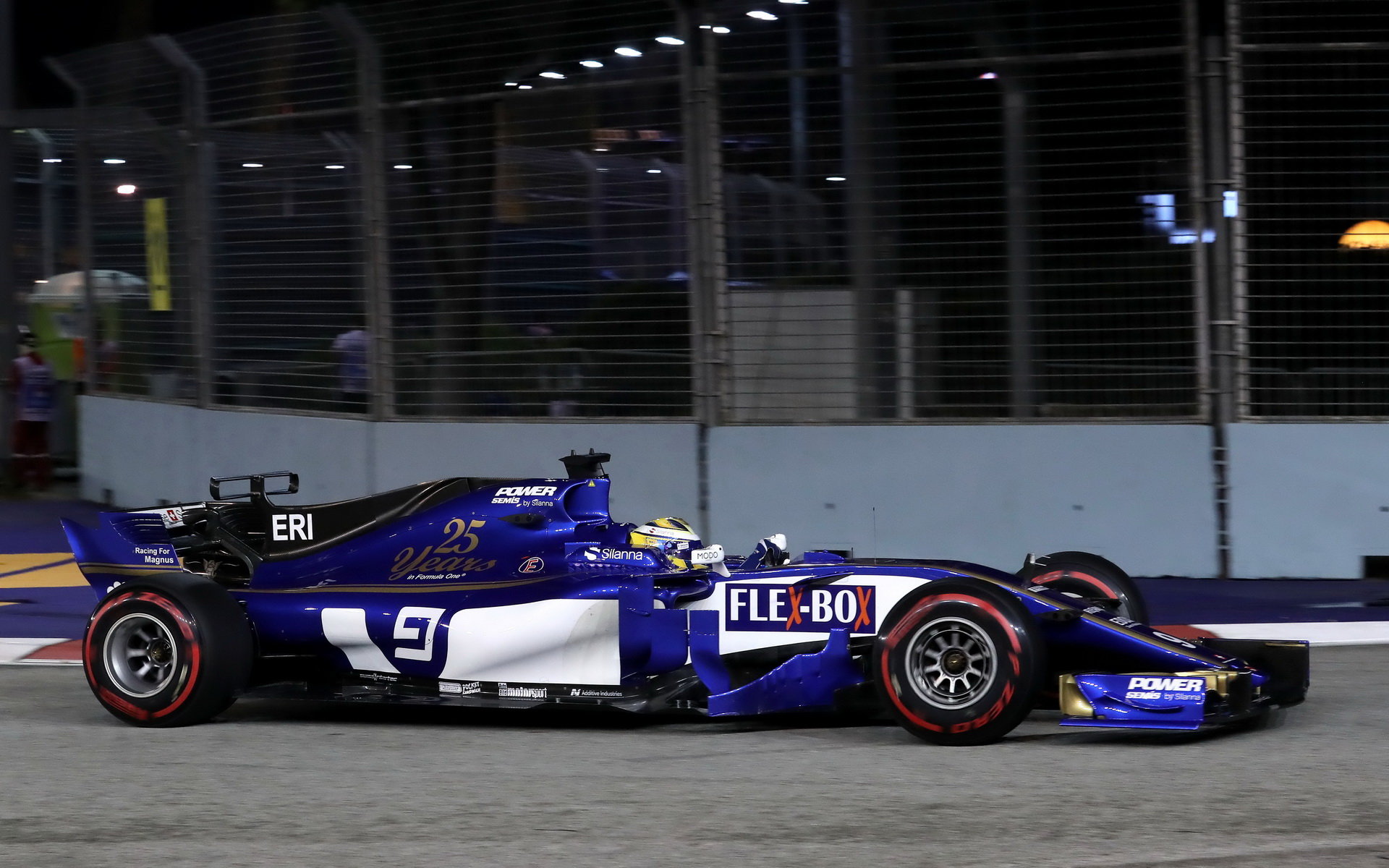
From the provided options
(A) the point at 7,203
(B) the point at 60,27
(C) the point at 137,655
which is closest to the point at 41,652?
(C) the point at 137,655

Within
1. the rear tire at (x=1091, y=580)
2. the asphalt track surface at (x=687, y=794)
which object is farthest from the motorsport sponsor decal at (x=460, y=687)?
the rear tire at (x=1091, y=580)

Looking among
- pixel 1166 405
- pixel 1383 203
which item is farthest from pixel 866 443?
pixel 1383 203

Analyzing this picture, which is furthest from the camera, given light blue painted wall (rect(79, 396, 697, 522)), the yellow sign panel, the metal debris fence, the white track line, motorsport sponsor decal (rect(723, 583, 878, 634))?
the yellow sign panel

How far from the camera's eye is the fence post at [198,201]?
13.4 metres

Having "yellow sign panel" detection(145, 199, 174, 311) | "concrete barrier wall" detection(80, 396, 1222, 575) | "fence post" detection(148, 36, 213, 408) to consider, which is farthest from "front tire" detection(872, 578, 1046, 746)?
"yellow sign panel" detection(145, 199, 174, 311)

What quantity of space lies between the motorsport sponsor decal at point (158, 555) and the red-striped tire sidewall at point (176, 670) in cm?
43

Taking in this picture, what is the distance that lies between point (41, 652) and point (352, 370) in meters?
4.21

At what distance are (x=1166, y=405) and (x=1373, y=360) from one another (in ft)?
4.04

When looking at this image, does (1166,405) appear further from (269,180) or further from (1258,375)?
(269,180)

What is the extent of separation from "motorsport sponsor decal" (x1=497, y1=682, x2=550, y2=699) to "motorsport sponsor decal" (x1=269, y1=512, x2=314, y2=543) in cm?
129

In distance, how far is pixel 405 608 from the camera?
6352 mm

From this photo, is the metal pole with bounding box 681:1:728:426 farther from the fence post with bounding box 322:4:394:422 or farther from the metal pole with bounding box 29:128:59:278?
the metal pole with bounding box 29:128:59:278

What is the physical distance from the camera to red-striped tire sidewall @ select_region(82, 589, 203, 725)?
6.27m

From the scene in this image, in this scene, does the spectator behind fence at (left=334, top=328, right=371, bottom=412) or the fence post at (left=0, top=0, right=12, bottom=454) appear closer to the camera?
the spectator behind fence at (left=334, top=328, right=371, bottom=412)
